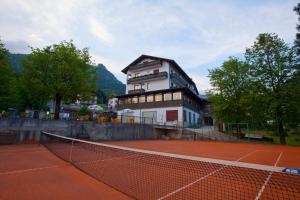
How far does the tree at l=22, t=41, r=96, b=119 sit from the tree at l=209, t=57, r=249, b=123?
18910 mm

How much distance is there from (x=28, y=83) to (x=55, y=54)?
457 cm

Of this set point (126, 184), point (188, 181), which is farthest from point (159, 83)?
point (126, 184)

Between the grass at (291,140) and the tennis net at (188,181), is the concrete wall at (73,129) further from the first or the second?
Answer: the grass at (291,140)

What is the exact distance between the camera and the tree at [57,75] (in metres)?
23.0

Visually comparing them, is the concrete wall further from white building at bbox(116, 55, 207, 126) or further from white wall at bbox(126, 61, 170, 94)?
white wall at bbox(126, 61, 170, 94)

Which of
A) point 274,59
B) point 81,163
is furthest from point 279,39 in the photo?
point 81,163

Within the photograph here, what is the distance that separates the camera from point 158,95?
1590 inches

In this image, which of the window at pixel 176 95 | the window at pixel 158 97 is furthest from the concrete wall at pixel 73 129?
the window at pixel 158 97

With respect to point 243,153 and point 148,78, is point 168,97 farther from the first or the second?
point 243,153

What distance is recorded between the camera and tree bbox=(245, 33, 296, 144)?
2311 cm

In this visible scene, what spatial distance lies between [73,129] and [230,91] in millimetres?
22892

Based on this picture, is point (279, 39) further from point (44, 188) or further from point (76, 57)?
point (44, 188)

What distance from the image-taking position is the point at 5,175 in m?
6.46

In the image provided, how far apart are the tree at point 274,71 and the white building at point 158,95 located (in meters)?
14.0
